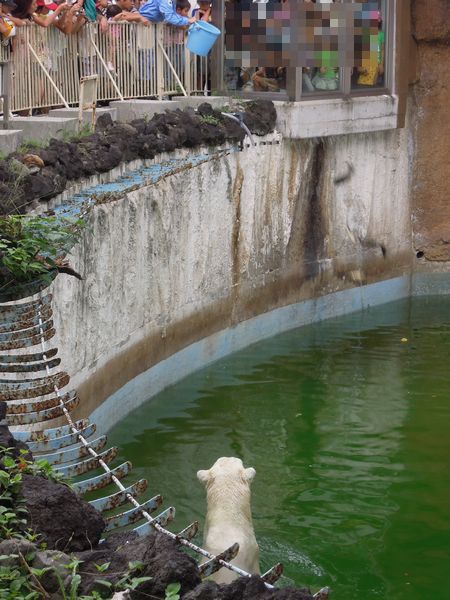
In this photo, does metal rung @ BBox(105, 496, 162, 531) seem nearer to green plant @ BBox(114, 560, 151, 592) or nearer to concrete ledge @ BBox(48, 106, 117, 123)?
green plant @ BBox(114, 560, 151, 592)

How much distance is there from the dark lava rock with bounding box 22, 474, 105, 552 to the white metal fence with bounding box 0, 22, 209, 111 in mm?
8854

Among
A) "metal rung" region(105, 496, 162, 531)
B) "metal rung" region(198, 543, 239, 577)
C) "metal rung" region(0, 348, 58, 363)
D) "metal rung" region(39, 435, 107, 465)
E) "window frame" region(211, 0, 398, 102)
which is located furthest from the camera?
"window frame" region(211, 0, 398, 102)

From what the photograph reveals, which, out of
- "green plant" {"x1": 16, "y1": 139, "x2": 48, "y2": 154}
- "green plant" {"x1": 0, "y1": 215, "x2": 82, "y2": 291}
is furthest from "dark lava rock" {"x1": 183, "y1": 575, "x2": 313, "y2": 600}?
"green plant" {"x1": 16, "y1": 139, "x2": 48, "y2": 154}

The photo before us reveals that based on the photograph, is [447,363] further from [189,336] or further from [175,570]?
[175,570]

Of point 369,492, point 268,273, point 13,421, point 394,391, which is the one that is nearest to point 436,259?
point 268,273

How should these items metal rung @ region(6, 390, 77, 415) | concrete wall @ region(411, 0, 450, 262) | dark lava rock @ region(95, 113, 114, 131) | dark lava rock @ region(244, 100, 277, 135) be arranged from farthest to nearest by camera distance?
concrete wall @ region(411, 0, 450, 262) < dark lava rock @ region(244, 100, 277, 135) < dark lava rock @ region(95, 113, 114, 131) < metal rung @ region(6, 390, 77, 415)

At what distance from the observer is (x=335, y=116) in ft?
57.1

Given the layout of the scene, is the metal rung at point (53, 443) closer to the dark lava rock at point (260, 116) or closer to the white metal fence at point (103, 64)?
the white metal fence at point (103, 64)

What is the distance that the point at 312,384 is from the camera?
49.6ft

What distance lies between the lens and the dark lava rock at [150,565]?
529 centimetres

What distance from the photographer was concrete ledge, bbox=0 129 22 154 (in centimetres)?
1299

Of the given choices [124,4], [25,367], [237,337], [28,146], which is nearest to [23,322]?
[25,367]

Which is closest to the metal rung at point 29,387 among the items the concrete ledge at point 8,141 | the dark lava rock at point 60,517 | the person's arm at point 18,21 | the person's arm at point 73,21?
the dark lava rock at point 60,517

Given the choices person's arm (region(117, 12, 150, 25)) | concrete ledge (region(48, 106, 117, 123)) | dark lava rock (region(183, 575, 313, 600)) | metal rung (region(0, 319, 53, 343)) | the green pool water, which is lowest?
the green pool water
